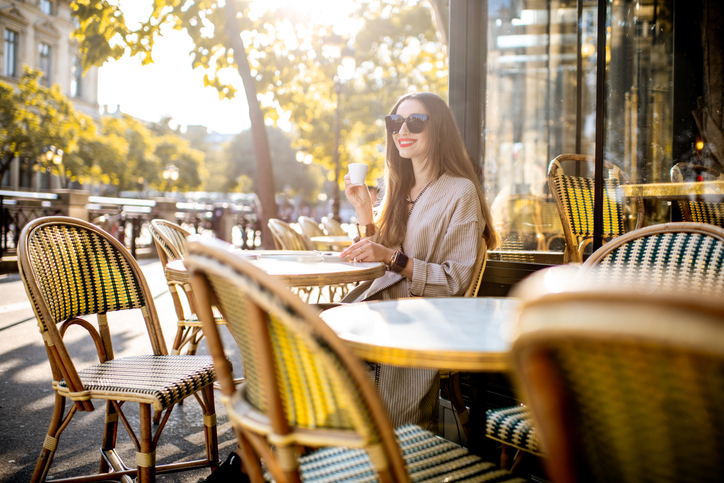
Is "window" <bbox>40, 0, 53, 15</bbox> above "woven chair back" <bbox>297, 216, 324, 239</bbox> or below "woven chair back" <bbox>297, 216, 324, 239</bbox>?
above

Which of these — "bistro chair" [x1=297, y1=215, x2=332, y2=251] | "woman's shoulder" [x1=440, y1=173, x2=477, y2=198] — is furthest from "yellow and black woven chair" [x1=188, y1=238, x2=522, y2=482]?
"bistro chair" [x1=297, y1=215, x2=332, y2=251]

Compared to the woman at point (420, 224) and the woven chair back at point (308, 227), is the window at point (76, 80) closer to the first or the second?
the woven chair back at point (308, 227)

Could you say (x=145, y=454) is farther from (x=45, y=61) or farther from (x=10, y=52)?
(x=45, y=61)

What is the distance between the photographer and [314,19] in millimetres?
8648

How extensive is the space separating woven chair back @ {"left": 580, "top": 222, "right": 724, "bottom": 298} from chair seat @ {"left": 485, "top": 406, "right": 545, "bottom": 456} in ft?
1.75

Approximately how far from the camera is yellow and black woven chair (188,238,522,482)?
2.90 ft

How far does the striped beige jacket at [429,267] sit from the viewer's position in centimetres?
216

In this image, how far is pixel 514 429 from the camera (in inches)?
63.8

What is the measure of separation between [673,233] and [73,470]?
286 cm

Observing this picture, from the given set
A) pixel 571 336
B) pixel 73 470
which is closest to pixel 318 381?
pixel 571 336

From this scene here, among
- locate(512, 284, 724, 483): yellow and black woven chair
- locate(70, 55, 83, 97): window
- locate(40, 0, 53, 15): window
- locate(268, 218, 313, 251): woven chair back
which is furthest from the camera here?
locate(70, 55, 83, 97): window

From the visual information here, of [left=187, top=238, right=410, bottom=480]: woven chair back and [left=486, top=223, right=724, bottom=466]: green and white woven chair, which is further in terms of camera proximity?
[left=486, top=223, right=724, bottom=466]: green and white woven chair

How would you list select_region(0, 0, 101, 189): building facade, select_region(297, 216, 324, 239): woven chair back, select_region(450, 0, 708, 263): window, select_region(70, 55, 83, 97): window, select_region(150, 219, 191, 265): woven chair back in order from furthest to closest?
select_region(70, 55, 83, 97): window, select_region(0, 0, 101, 189): building facade, select_region(297, 216, 324, 239): woven chair back, select_region(450, 0, 708, 263): window, select_region(150, 219, 191, 265): woven chair back

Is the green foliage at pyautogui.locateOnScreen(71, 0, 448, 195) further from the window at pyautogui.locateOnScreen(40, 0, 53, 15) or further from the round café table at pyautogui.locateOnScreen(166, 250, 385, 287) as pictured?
the window at pyautogui.locateOnScreen(40, 0, 53, 15)
